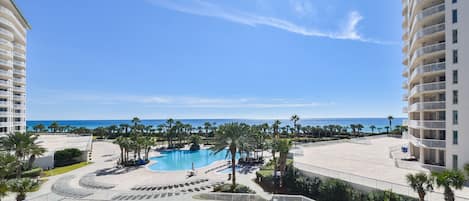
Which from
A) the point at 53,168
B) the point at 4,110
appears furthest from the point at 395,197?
the point at 4,110

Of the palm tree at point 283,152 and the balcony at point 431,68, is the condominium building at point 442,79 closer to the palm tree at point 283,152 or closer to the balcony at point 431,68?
the balcony at point 431,68

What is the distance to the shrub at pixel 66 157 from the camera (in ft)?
121

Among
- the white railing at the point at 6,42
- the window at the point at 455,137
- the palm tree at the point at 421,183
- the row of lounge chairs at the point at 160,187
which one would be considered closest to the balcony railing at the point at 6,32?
the white railing at the point at 6,42

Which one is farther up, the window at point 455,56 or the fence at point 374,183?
the window at point 455,56

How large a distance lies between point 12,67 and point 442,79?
73145 mm

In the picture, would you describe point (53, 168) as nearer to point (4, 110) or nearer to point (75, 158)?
point (75, 158)

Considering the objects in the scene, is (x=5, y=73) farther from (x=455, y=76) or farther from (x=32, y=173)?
(x=455, y=76)

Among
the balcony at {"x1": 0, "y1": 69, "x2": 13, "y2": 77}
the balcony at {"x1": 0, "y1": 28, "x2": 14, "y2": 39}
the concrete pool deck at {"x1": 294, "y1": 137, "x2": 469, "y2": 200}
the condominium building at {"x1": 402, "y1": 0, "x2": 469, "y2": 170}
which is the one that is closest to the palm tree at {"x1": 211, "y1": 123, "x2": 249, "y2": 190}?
the concrete pool deck at {"x1": 294, "y1": 137, "x2": 469, "y2": 200}

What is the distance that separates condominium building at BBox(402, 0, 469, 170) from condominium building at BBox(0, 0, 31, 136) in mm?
66954

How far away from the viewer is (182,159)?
46844 mm

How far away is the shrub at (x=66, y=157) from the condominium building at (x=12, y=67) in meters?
14.1

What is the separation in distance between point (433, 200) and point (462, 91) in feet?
43.1

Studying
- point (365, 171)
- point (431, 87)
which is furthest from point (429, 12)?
point (365, 171)

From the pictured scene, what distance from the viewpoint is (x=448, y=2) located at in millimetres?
22000
